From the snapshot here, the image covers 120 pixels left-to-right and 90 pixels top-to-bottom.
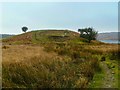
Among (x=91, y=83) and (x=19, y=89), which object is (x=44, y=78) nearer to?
(x=19, y=89)

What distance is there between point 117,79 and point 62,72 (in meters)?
3.29

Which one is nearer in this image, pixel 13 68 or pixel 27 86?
pixel 27 86

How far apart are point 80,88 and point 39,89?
5.14 ft

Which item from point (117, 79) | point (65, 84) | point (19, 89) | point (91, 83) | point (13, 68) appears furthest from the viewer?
point (117, 79)

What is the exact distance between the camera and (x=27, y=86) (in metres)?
10.8

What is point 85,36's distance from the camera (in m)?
91.6

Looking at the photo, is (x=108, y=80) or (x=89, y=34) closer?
(x=108, y=80)

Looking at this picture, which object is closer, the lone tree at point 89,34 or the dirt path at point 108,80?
the dirt path at point 108,80

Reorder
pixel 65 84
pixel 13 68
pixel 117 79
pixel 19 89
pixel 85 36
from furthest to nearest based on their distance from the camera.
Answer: pixel 85 36 → pixel 117 79 → pixel 13 68 → pixel 65 84 → pixel 19 89

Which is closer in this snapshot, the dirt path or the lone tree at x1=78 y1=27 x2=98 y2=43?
the dirt path

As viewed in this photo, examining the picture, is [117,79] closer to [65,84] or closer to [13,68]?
[65,84]

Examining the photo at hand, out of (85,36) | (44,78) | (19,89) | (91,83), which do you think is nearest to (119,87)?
(91,83)

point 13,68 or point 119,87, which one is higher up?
point 13,68

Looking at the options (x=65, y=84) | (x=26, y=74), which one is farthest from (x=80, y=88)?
(x=26, y=74)
